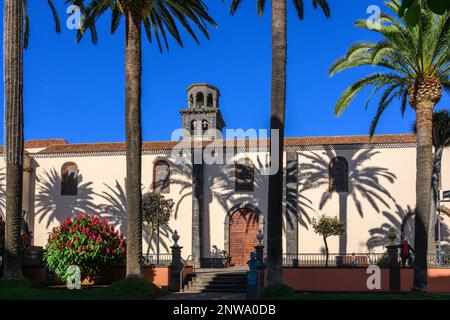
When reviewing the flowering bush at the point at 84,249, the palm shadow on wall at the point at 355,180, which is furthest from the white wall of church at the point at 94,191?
the flowering bush at the point at 84,249

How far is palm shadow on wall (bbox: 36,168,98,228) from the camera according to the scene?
30.5m

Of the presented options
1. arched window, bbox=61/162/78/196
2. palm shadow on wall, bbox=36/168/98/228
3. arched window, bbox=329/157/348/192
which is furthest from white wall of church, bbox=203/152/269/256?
arched window, bbox=61/162/78/196

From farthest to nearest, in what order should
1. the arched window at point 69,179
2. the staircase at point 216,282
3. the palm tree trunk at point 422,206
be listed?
the arched window at point 69,179 < the staircase at point 216,282 < the palm tree trunk at point 422,206

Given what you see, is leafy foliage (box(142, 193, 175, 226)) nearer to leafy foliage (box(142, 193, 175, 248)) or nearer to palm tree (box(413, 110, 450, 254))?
leafy foliage (box(142, 193, 175, 248))

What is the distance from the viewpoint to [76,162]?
3112cm

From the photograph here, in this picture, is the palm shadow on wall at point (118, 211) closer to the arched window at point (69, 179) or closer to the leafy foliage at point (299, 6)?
the arched window at point (69, 179)

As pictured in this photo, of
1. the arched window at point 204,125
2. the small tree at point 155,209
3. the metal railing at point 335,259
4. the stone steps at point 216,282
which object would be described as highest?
the arched window at point 204,125

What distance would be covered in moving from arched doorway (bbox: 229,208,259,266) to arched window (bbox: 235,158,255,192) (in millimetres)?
1209

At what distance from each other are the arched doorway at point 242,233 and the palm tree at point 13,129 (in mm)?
13022

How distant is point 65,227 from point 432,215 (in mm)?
15565

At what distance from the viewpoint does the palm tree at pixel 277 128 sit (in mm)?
15797

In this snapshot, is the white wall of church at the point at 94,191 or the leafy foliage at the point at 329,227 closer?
the leafy foliage at the point at 329,227

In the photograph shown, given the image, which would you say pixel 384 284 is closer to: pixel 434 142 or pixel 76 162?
pixel 434 142

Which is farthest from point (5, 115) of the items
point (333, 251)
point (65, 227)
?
point (333, 251)
